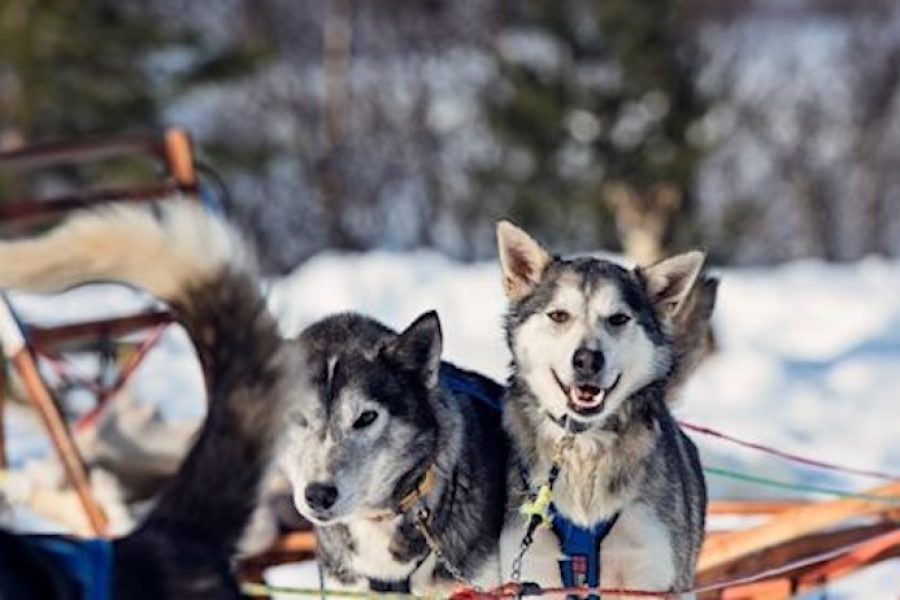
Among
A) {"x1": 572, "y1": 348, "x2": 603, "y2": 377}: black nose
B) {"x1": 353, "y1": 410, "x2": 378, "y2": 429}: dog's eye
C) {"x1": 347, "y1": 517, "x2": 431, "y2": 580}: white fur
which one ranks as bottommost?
{"x1": 347, "y1": 517, "x2": 431, "y2": 580}: white fur

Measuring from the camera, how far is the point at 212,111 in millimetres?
20516

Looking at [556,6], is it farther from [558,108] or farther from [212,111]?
[212,111]

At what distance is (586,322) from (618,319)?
60 millimetres

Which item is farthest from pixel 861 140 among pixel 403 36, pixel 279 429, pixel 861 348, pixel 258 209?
pixel 279 429

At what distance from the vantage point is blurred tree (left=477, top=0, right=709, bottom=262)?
14.8 m

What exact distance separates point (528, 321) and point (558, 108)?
1257cm

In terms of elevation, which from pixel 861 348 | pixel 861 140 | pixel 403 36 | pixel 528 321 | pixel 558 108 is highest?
pixel 403 36

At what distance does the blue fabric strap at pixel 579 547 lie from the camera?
2.92m

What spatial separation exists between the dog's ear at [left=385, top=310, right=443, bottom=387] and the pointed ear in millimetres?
380

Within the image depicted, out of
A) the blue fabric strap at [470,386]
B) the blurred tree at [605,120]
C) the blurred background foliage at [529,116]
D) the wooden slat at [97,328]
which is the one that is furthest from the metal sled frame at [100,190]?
the blurred tree at [605,120]

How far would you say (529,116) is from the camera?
50.8 ft

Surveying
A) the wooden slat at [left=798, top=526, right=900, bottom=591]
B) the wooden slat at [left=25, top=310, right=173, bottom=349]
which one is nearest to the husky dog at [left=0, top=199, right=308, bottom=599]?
the wooden slat at [left=798, top=526, right=900, bottom=591]

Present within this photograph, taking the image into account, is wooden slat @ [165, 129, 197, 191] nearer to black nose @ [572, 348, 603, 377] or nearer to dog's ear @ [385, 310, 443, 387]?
dog's ear @ [385, 310, 443, 387]

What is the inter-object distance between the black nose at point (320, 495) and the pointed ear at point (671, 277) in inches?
26.1
